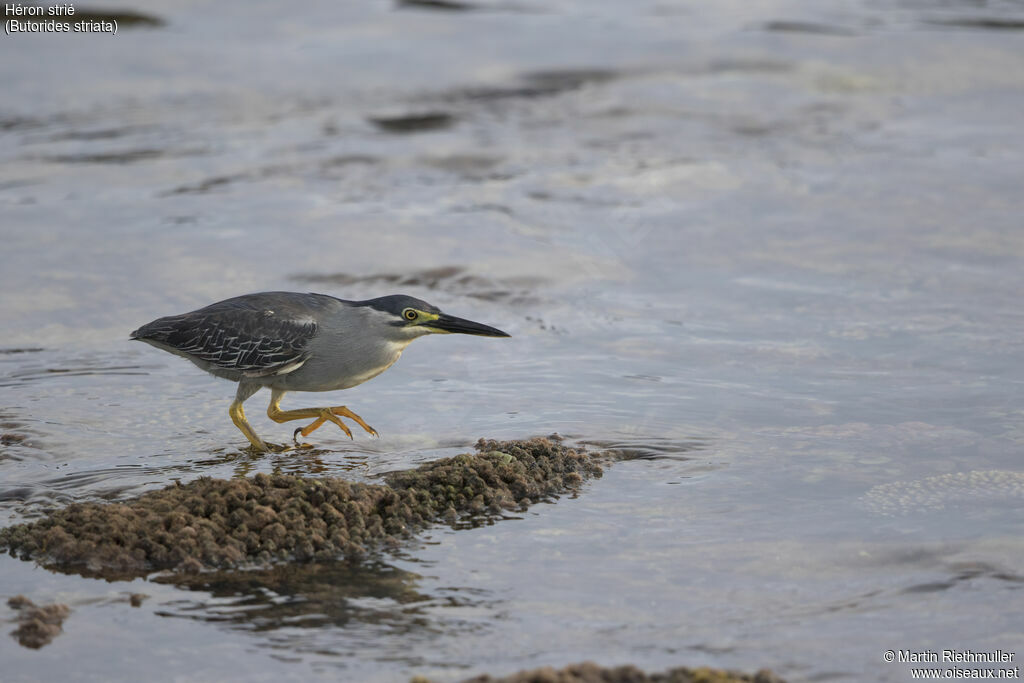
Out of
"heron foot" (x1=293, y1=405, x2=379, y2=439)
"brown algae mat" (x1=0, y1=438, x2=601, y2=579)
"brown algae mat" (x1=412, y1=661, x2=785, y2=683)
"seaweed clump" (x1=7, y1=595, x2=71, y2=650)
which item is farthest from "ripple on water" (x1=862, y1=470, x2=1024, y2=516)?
"seaweed clump" (x1=7, y1=595, x2=71, y2=650)

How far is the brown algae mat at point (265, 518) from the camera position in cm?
534

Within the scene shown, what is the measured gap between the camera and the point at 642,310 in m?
9.71

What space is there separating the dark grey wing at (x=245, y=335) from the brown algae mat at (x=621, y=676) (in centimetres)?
319

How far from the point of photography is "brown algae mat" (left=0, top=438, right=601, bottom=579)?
534 centimetres

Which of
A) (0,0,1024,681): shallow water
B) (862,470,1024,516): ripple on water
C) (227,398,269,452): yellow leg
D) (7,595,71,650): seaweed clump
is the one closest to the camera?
(7,595,71,650): seaweed clump

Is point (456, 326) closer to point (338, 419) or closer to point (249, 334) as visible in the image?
point (338, 419)

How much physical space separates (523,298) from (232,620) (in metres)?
5.60

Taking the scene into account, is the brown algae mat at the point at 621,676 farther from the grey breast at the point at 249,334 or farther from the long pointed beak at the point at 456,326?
the grey breast at the point at 249,334

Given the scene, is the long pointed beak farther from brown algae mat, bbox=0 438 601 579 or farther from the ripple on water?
the ripple on water

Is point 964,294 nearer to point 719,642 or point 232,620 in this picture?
point 719,642

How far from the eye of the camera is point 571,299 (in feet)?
33.1

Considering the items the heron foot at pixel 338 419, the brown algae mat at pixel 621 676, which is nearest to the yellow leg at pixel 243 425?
the heron foot at pixel 338 419

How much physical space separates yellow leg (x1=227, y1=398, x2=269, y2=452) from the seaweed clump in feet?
7.29

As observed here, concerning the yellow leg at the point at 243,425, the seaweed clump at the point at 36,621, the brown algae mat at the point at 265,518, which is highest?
the yellow leg at the point at 243,425
